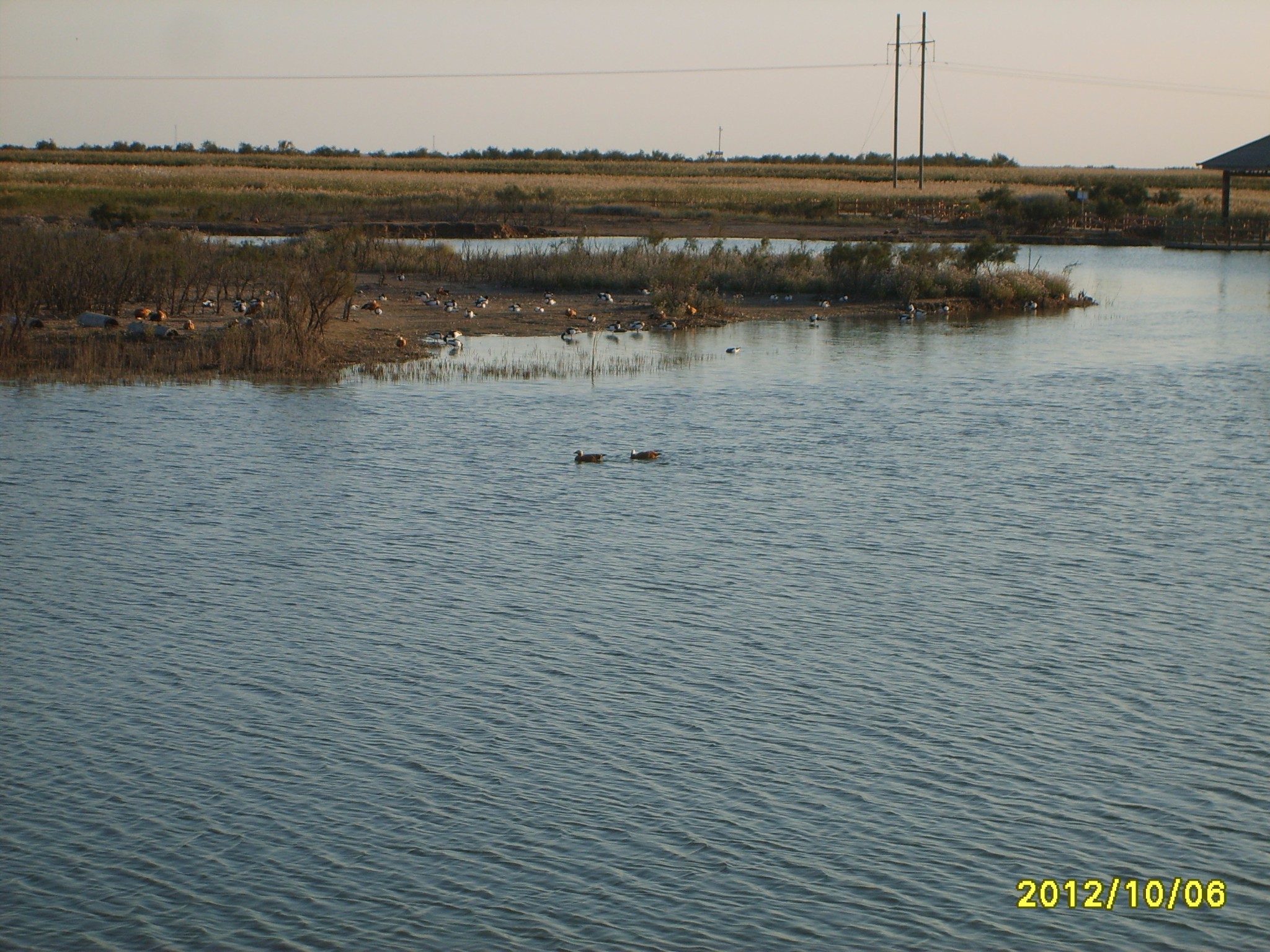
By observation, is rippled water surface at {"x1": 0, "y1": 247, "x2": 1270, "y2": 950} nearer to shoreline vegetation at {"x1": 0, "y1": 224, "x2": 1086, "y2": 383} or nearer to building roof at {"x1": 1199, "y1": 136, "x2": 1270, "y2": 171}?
shoreline vegetation at {"x1": 0, "y1": 224, "x2": 1086, "y2": 383}

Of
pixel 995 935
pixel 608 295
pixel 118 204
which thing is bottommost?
pixel 995 935

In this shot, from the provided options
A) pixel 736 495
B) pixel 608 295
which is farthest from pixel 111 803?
pixel 608 295

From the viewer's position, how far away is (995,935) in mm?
6375

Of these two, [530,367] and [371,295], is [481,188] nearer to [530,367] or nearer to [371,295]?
[371,295]

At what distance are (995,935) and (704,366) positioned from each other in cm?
1950

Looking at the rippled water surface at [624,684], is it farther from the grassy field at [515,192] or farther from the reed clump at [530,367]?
the grassy field at [515,192]

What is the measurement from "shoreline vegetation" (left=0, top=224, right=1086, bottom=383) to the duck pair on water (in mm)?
7036

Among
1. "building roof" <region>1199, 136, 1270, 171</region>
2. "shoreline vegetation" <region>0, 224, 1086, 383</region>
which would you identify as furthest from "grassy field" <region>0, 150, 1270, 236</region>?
"shoreline vegetation" <region>0, 224, 1086, 383</region>

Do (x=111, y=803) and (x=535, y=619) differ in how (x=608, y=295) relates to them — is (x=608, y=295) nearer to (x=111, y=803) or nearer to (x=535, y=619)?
(x=535, y=619)

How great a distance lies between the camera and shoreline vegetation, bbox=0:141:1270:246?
57188 mm
